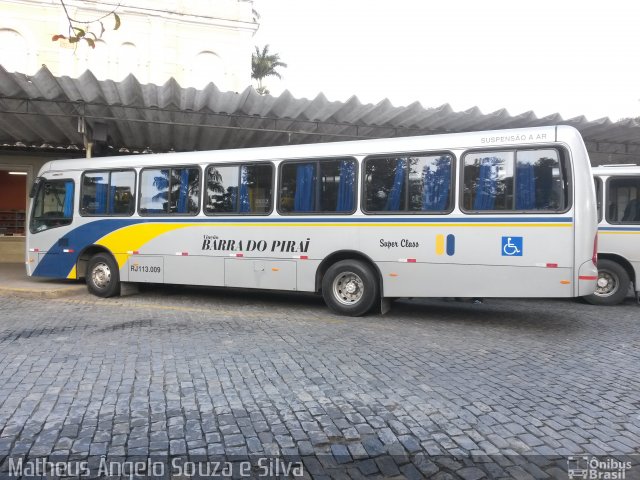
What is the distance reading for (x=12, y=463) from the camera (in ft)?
10.2

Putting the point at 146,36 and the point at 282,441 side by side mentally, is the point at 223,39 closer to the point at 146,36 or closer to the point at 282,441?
the point at 146,36

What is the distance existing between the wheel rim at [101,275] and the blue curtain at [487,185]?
7330 mm

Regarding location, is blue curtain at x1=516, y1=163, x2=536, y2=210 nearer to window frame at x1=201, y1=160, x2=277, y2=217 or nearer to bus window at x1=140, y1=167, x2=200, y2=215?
window frame at x1=201, y1=160, x2=277, y2=217

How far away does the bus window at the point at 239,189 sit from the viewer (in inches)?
348

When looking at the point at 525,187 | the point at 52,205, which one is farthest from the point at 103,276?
the point at 525,187

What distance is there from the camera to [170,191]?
31.3ft

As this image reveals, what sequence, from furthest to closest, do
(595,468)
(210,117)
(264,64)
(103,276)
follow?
1. (264,64)
2. (210,117)
3. (103,276)
4. (595,468)

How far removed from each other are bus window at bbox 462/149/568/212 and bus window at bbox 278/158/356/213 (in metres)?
1.89

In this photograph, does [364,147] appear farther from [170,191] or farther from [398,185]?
[170,191]

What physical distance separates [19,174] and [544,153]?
16234mm

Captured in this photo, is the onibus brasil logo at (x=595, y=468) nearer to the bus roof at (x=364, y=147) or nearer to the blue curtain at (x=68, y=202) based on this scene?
the bus roof at (x=364, y=147)

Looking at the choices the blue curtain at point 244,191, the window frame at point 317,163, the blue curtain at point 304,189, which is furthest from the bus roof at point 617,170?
the blue curtain at point 244,191

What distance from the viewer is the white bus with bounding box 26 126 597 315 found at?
6.93 metres

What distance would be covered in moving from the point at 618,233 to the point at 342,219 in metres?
5.80
